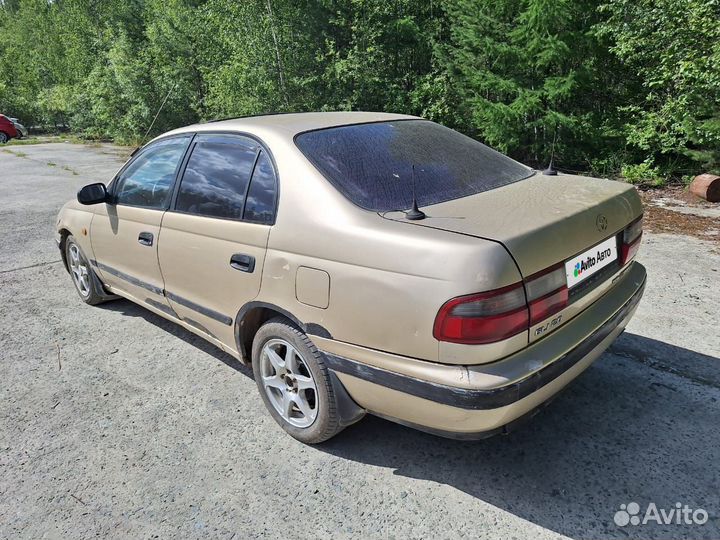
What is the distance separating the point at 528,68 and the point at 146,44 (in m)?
17.9

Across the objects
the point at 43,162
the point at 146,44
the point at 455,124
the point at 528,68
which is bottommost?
the point at 43,162

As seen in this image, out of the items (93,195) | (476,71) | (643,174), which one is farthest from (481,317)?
(476,71)

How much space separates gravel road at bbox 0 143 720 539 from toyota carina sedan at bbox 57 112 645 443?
12.7 inches

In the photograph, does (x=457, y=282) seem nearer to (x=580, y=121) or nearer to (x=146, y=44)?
(x=580, y=121)

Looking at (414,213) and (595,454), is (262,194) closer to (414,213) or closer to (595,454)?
(414,213)

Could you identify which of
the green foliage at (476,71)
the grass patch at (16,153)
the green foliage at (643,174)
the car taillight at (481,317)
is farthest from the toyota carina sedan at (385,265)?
the grass patch at (16,153)

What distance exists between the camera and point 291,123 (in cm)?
298

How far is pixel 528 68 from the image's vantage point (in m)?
8.75

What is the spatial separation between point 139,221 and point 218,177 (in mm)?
914

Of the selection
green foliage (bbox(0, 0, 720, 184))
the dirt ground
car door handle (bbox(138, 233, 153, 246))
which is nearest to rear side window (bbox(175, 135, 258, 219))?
car door handle (bbox(138, 233, 153, 246))

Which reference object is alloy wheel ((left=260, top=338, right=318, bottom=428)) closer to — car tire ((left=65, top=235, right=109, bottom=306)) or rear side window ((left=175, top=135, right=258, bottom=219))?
rear side window ((left=175, top=135, right=258, bottom=219))

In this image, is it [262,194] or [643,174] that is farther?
[643,174]

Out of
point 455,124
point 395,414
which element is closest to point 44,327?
point 395,414

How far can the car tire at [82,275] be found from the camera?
14.6 feet
